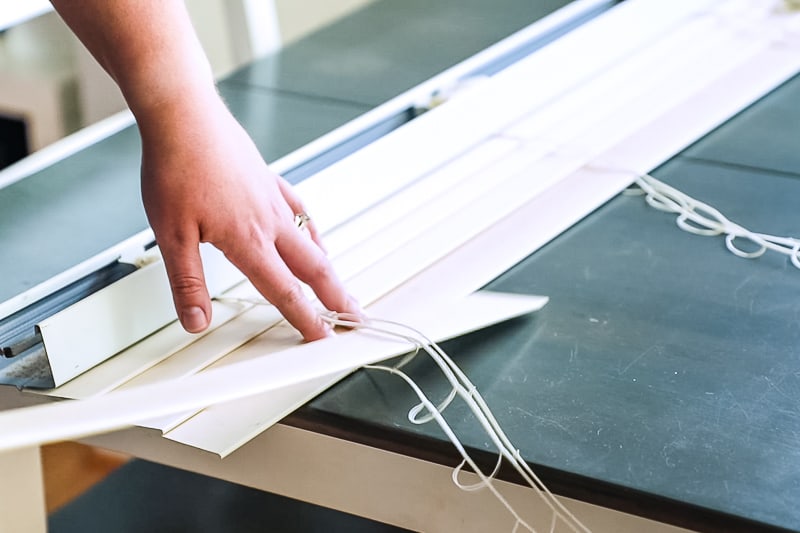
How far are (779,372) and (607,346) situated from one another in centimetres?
14

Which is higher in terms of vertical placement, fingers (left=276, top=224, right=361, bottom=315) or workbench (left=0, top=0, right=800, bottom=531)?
fingers (left=276, top=224, right=361, bottom=315)

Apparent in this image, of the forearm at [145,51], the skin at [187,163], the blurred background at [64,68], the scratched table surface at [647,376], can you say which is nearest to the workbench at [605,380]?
the scratched table surface at [647,376]

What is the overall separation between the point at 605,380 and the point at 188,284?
34 centimetres

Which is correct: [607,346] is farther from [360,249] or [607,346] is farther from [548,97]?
[548,97]

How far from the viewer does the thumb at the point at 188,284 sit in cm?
90

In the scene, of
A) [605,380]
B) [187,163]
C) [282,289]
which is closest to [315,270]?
[282,289]

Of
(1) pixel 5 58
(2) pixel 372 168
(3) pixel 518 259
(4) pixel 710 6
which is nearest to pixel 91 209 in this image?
(2) pixel 372 168

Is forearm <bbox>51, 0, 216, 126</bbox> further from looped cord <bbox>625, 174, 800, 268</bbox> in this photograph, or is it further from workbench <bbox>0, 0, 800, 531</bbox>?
looped cord <bbox>625, 174, 800, 268</bbox>

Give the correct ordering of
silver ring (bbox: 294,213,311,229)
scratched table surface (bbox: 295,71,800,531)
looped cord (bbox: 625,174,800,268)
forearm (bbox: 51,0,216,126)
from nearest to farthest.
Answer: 1. scratched table surface (bbox: 295,71,800,531)
2. forearm (bbox: 51,0,216,126)
3. silver ring (bbox: 294,213,311,229)
4. looped cord (bbox: 625,174,800,268)

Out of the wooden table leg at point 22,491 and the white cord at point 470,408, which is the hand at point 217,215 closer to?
the white cord at point 470,408

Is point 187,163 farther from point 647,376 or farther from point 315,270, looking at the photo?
point 647,376

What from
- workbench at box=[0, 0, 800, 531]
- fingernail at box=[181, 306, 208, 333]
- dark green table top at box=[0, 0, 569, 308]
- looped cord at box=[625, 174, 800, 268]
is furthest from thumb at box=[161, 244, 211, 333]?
looped cord at box=[625, 174, 800, 268]

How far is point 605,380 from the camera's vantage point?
904 millimetres

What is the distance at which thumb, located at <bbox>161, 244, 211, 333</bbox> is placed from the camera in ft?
2.96
